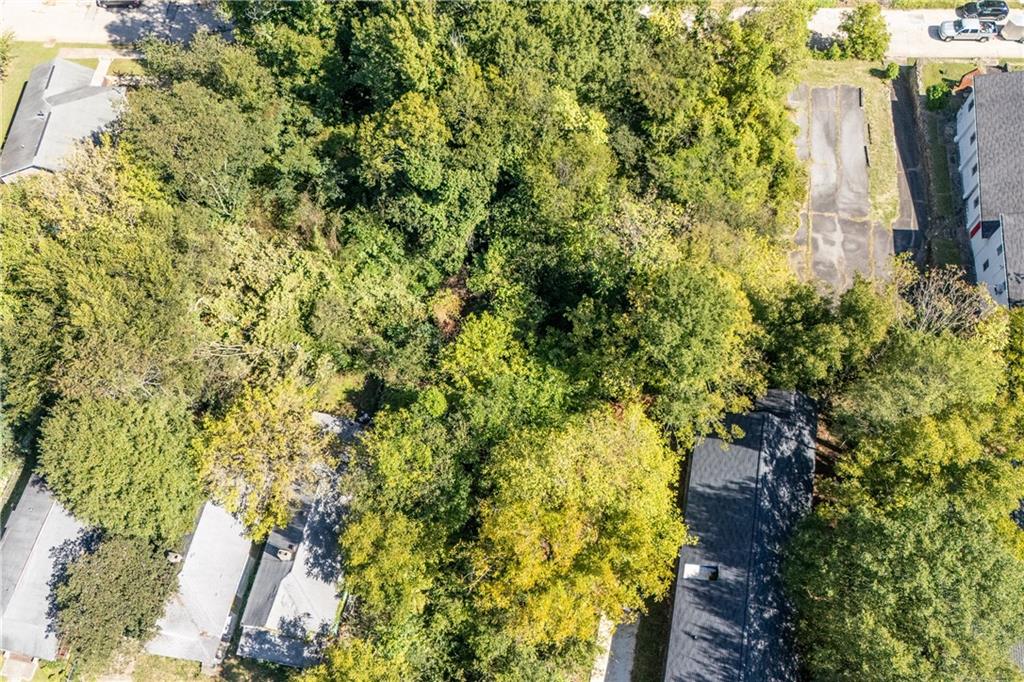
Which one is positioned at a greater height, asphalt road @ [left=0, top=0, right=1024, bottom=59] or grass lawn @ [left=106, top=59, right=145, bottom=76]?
asphalt road @ [left=0, top=0, right=1024, bottom=59]

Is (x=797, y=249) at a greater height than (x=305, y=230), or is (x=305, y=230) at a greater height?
(x=797, y=249)

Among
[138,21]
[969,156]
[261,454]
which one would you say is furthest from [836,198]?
[138,21]

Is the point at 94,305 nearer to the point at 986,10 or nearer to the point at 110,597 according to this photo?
the point at 110,597

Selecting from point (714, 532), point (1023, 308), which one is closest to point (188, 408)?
point (714, 532)

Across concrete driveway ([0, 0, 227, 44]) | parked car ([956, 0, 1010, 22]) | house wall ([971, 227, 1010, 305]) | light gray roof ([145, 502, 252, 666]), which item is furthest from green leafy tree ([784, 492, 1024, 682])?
→ concrete driveway ([0, 0, 227, 44])

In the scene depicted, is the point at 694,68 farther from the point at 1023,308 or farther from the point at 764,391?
the point at 1023,308

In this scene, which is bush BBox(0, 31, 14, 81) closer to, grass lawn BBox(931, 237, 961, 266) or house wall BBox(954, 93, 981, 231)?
grass lawn BBox(931, 237, 961, 266)
